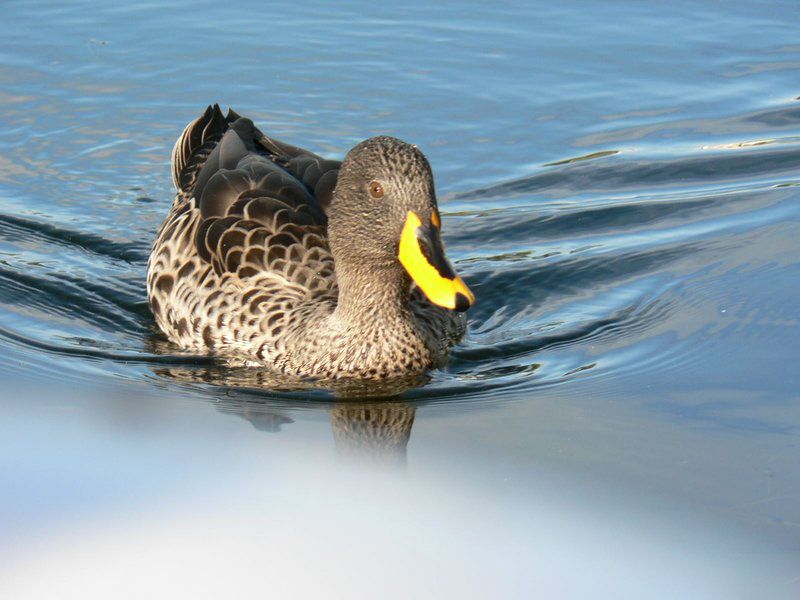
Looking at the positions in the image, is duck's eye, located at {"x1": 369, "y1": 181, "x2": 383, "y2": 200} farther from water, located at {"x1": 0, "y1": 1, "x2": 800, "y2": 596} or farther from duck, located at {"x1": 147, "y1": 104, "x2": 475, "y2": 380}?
water, located at {"x1": 0, "y1": 1, "x2": 800, "y2": 596}

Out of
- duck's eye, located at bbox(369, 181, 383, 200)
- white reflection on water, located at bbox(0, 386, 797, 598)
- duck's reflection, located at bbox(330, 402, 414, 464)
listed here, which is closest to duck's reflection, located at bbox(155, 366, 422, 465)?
duck's reflection, located at bbox(330, 402, 414, 464)

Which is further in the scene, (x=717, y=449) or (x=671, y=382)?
(x=671, y=382)

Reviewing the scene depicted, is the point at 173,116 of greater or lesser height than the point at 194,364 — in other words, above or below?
above

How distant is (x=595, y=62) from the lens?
35.4 ft

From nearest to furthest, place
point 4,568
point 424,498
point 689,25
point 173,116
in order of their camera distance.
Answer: point 4,568 < point 424,498 < point 173,116 < point 689,25

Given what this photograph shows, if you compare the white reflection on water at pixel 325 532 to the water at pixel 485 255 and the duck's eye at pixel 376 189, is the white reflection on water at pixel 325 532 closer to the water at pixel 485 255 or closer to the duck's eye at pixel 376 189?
the water at pixel 485 255

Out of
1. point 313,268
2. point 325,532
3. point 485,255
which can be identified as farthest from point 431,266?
point 485,255

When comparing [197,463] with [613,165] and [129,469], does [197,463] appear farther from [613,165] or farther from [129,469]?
[613,165]

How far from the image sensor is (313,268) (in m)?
7.32

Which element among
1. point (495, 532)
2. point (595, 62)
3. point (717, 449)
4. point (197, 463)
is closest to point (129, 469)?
point (197, 463)

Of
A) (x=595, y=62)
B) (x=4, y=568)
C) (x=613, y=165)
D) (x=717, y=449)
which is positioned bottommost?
A: (x=4, y=568)

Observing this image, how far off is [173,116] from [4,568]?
634cm

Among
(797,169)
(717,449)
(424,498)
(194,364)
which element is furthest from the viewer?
(797,169)

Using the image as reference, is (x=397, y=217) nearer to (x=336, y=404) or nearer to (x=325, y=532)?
(x=336, y=404)
